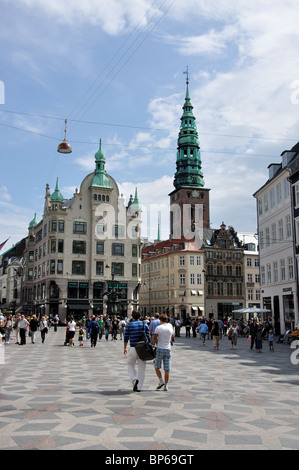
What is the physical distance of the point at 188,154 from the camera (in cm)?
10075

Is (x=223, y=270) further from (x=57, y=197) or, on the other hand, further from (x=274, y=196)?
(x=274, y=196)

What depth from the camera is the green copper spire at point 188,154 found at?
100 meters

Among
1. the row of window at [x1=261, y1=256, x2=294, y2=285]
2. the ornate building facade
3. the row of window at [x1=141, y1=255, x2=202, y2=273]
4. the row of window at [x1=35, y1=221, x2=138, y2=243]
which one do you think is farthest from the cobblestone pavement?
the row of window at [x1=141, y1=255, x2=202, y2=273]

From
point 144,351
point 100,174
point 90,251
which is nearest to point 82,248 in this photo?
point 90,251

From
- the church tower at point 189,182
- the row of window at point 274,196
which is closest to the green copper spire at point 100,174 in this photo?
the row of window at point 274,196

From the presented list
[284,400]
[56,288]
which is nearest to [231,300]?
[56,288]

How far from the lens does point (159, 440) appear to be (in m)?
6.29

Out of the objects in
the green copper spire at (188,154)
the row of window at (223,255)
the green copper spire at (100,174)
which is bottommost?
the row of window at (223,255)

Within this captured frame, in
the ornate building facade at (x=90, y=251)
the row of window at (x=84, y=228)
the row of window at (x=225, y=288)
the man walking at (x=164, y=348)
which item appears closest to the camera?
the man walking at (x=164, y=348)

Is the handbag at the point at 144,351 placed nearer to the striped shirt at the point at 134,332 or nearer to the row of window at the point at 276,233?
the striped shirt at the point at 134,332

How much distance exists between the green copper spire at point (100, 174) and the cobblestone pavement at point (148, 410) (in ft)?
171

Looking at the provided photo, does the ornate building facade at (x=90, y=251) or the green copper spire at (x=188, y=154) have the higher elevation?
the green copper spire at (x=188, y=154)

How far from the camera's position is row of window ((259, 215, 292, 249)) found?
119 ft

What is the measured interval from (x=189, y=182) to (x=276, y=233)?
62878 millimetres
